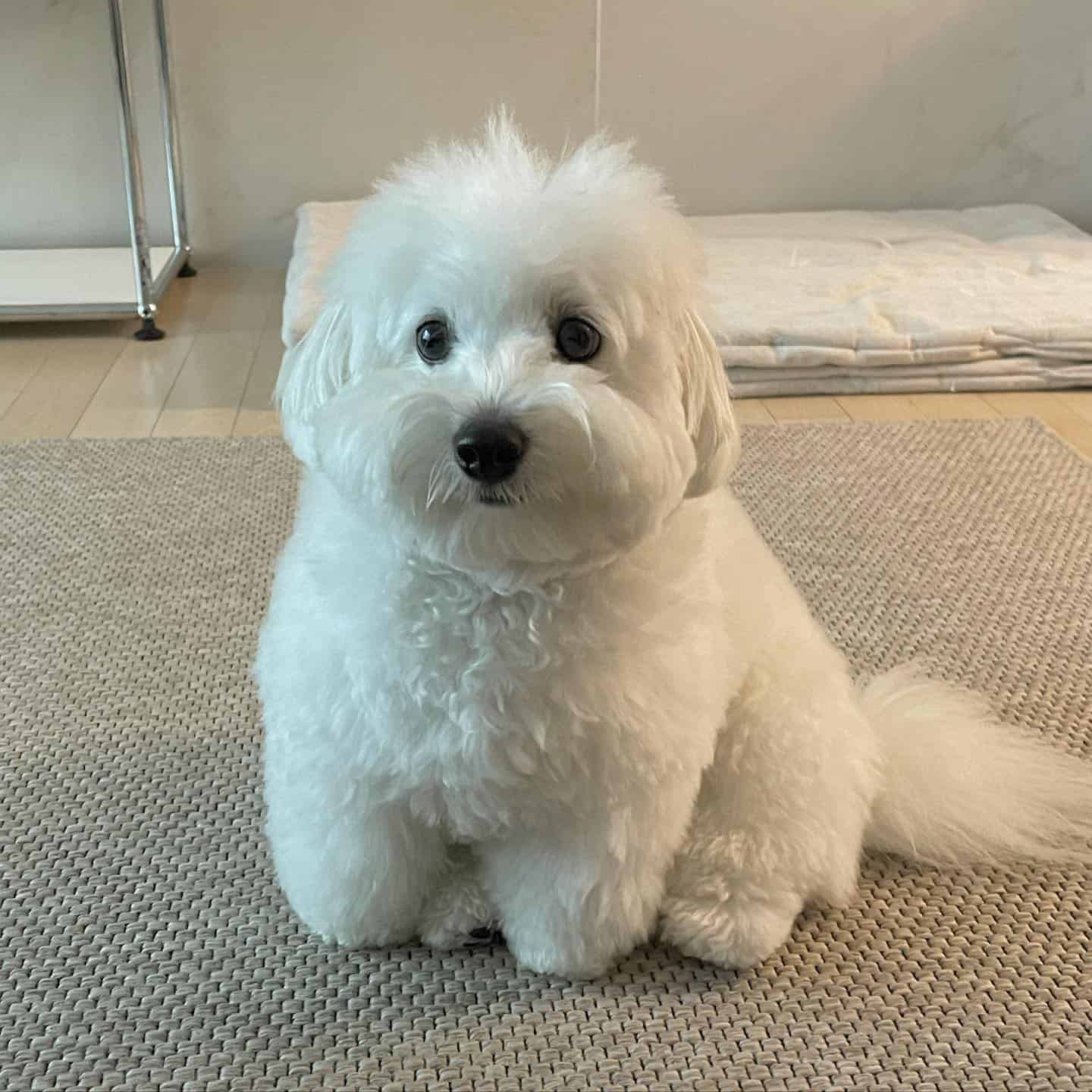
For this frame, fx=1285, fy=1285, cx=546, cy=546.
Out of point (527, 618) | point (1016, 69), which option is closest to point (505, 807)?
point (527, 618)

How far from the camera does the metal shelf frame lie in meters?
2.49

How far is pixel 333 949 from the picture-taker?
105 cm

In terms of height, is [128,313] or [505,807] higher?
[505,807]

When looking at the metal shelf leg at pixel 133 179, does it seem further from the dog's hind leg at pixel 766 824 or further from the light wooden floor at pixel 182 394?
the dog's hind leg at pixel 766 824

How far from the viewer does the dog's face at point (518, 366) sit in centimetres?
80

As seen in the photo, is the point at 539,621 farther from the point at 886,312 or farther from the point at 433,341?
the point at 886,312

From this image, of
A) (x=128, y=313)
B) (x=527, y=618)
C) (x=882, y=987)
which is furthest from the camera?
(x=128, y=313)

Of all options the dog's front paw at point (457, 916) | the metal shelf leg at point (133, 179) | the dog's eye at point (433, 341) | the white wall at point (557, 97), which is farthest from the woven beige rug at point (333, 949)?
the white wall at point (557, 97)

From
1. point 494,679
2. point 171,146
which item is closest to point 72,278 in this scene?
point 171,146

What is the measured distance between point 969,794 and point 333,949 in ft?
1.88

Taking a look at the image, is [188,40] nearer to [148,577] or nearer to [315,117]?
[315,117]

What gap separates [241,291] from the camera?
116 inches

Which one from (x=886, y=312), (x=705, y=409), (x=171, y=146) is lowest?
(x=886, y=312)

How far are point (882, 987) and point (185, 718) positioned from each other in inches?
29.6
